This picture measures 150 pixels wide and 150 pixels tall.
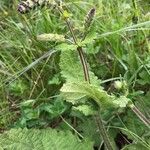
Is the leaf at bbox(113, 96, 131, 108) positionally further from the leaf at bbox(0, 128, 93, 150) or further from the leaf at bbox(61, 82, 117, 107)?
the leaf at bbox(0, 128, 93, 150)

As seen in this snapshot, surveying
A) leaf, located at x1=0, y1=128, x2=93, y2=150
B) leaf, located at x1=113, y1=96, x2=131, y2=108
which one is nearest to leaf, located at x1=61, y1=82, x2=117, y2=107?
leaf, located at x1=113, y1=96, x2=131, y2=108

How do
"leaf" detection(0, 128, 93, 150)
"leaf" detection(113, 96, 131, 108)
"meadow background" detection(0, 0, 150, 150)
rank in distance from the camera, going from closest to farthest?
"leaf" detection(113, 96, 131, 108)
"leaf" detection(0, 128, 93, 150)
"meadow background" detection(0, 0, 150, 150)

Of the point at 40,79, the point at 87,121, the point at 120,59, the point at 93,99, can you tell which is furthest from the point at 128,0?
the point at 93,99

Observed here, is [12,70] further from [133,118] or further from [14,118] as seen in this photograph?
[133,118]

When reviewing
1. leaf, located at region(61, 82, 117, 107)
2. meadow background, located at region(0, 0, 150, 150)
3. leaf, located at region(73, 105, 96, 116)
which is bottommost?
meadow background, located at region(0, 0, 150, 150)

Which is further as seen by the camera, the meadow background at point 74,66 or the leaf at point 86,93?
the meadow background at point 74,66

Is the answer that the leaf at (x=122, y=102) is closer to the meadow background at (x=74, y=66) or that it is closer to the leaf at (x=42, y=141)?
the meadow background at (x=74, y=66)

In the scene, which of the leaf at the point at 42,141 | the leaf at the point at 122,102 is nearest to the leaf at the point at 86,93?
A: the leaf at the point at 122,102

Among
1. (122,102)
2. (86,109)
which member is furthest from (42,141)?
(122,102)

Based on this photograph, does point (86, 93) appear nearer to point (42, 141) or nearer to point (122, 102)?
point (122, 102)
